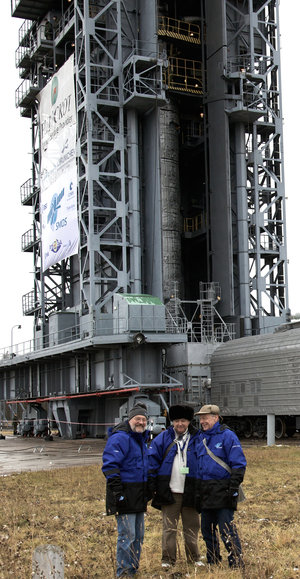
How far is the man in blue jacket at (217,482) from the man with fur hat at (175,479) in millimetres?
148

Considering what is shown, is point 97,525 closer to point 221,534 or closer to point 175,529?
point 175,529

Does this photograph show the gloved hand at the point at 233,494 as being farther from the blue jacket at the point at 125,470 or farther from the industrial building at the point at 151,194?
the industrial building at the point at 151,194

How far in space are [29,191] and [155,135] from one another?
15.8 meters

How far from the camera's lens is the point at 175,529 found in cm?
896

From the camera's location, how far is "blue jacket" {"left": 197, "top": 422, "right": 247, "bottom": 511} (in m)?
8.56

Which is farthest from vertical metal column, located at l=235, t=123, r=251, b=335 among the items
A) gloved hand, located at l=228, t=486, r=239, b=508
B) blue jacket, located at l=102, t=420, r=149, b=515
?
blue jacket, located at l=102, t=420, r=149, b=515

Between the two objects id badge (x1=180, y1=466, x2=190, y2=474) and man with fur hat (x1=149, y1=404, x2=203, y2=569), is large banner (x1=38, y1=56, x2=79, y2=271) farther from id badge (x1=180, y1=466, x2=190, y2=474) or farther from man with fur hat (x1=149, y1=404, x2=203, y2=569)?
id badge (x1=180, y1=466, x2=190, y2=474)

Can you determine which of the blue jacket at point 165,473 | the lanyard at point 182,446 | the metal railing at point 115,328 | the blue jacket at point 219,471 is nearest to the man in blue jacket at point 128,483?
the blue jacket at point 165,473

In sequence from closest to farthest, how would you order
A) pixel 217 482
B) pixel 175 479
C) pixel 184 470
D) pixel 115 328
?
pixel 217 482 < pixel 184 470 < pixel 175 479 < pixel 115 328

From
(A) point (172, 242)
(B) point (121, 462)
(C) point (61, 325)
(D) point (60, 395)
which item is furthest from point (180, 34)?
(B) point (121, 462)

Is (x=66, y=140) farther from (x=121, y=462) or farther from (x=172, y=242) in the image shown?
(x=121, y=462)

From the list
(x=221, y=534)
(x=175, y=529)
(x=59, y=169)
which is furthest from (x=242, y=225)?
(x=221, y=534)

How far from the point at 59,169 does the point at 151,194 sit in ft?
23.3

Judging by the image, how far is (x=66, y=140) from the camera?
46062 millimetres
